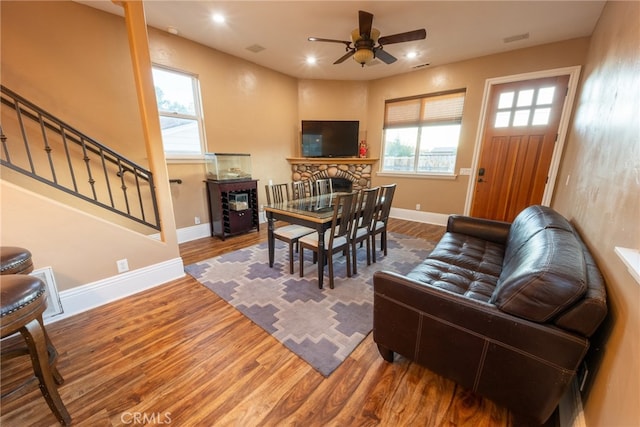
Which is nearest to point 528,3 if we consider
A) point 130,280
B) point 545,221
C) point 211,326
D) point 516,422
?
point 545,221

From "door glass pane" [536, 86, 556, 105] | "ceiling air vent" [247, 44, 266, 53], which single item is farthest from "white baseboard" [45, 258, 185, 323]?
"door glass pane" [536, 86, 556, 105]

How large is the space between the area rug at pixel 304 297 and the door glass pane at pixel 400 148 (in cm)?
225

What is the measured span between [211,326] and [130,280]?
3.41ft

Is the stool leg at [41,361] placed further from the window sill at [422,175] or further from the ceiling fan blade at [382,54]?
the window sill at [422,175]

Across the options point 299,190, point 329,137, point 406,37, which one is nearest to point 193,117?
point 299,190

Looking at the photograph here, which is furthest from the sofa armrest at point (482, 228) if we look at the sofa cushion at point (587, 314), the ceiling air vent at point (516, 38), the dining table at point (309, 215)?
the ceiling air vent at point (516, 38)

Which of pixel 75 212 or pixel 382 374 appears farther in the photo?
pixel 75 212

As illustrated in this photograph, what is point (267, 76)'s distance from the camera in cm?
441

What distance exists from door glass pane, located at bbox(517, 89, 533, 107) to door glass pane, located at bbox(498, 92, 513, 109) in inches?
4.2

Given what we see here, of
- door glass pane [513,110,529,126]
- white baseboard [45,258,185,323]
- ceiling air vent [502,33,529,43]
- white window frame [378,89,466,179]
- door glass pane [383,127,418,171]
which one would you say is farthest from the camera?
door glass pane [383,127,418,171]

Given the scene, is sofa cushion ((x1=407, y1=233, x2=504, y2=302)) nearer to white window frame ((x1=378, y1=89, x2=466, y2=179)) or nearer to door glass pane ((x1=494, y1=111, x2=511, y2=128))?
white window frame ((x1=378, y1=89, x2=466, y2=179))

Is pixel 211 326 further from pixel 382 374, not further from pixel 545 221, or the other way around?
pixel 545 221

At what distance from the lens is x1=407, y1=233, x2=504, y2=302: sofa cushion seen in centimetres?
158

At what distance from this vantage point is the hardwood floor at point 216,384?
1.22 meters
